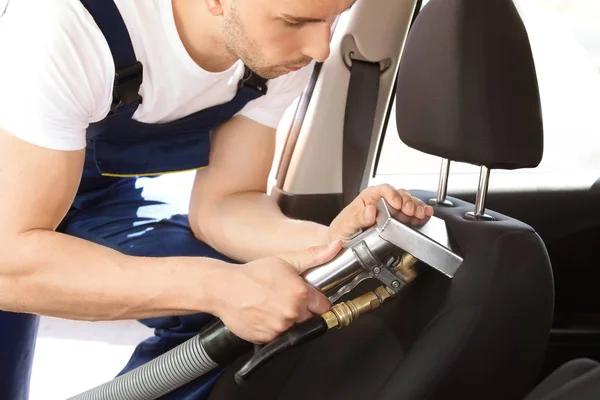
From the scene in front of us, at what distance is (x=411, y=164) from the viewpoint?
1983 millimetres

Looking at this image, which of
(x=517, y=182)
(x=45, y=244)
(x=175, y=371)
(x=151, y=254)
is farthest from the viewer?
(x=517, y=182)

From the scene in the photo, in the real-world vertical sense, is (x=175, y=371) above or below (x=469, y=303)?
below

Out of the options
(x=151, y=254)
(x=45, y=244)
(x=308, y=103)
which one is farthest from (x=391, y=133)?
(x=45, y=244)

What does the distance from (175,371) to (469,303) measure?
0.47 meters

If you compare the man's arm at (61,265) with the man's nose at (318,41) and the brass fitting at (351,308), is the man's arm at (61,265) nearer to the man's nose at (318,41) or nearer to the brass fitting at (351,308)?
the brass fitting at (351,308)

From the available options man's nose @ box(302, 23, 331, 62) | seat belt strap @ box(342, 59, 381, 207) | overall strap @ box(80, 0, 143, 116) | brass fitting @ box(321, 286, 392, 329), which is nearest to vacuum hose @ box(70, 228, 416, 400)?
brass fitting @ box(321, 286, 392, 329)

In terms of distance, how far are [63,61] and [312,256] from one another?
45 cm

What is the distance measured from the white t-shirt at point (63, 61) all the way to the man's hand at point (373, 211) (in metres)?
0.38

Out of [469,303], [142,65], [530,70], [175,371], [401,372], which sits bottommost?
[175,371]

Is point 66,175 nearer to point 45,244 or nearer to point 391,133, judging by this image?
point 45,244

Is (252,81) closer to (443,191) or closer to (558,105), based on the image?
(443,191)

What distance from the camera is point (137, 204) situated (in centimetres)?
169

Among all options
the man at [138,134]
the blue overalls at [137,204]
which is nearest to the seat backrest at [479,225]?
the man at [138,134]

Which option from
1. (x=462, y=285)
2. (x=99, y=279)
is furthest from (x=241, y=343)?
(x=462, y=285)
